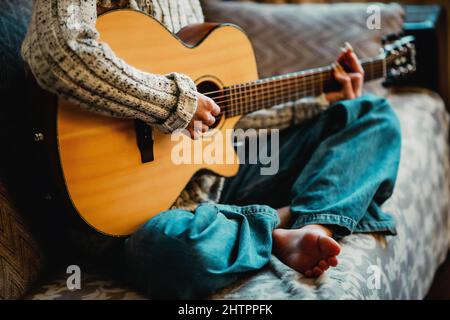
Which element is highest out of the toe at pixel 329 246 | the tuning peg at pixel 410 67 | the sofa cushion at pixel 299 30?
the sofa cushion at pixel 299 30

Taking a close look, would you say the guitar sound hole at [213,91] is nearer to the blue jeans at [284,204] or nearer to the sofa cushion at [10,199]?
the blue jeans at [284,204]

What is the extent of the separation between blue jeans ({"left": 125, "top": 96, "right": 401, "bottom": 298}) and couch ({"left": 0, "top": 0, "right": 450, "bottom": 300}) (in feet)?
0.12

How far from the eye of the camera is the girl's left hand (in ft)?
3.91

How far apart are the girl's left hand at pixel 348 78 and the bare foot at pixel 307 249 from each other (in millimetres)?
438

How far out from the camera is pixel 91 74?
0.71 metres

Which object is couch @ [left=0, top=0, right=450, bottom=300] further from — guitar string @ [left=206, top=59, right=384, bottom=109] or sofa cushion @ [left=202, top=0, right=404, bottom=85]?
guitar string @ [left=206, top=59, right=384, bottom=109]

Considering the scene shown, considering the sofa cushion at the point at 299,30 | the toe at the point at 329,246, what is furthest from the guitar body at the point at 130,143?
the sofa cushion at the point at 299,30

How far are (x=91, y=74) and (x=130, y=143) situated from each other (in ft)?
0.49

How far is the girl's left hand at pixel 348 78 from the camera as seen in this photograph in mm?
1191

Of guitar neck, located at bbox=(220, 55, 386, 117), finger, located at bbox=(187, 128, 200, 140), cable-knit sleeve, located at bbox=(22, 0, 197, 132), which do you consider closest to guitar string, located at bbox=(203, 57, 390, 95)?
guitar neck, located at bbox=(220, 55, 386, 117)

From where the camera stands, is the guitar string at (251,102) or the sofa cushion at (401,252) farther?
the guitar string at (251,102)
